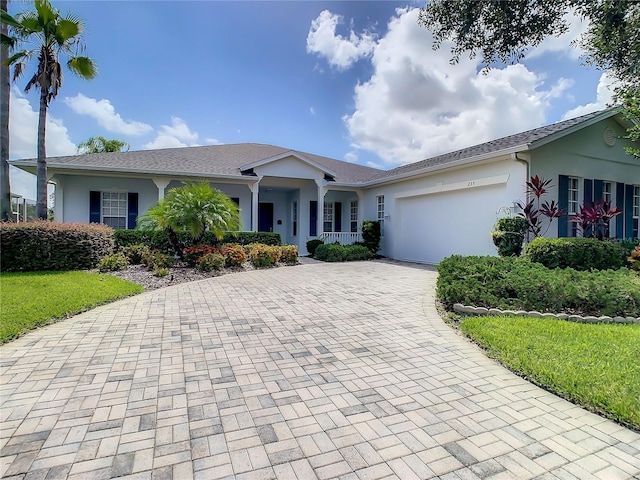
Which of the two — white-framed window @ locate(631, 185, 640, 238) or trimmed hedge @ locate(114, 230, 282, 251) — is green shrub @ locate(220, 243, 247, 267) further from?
white-framed window @ locate(631, 185, 640, 238)

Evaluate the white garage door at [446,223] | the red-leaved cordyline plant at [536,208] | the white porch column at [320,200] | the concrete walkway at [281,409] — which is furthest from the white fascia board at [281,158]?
the concrete walkway at [281,409]

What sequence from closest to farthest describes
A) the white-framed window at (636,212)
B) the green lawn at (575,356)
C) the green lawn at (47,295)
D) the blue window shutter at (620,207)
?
the green lawn at (575,356)
the green lawn at (47,295)
the blue window shutter at (620,207)
the white-framed window at (636,212)

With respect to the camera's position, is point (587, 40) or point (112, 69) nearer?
point (587, 40)

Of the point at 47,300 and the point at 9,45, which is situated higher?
the point at 9,45

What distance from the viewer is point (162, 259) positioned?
996 centimetres

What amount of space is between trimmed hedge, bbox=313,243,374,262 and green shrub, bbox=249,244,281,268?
2.79 metres

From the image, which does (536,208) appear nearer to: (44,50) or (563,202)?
(563,202)

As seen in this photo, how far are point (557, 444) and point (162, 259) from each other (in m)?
9.95

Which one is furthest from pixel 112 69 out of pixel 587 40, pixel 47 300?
pixel 587 40

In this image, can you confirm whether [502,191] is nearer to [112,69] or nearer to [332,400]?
[332,400]

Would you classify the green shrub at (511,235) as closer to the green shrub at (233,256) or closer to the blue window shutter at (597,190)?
the blue window shutter at (597,190)

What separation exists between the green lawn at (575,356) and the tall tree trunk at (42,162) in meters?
13.2

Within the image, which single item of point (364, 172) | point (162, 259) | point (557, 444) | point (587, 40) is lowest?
point (557, 444)

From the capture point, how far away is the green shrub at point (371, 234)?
15438 millimetres
